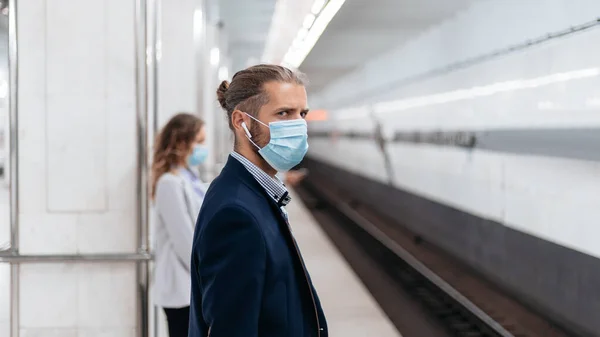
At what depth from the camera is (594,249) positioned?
6402mm

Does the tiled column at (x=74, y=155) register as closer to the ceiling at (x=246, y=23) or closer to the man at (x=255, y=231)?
the man at (x=255, y=231)

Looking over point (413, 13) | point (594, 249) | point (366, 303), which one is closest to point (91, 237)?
point (366, 303)

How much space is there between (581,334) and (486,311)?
1.24 m

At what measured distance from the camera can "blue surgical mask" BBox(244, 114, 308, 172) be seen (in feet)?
6.95

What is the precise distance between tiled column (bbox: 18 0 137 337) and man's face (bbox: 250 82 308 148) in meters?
2.23

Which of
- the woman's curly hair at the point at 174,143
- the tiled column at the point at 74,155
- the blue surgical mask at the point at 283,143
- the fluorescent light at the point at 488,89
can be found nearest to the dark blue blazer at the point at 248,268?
the blue surgical mask at the point at 283,143

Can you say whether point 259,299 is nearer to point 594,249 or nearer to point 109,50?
point 109,50

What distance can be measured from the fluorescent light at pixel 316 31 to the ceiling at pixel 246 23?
1.14 m

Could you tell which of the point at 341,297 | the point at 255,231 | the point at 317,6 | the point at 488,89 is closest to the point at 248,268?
the point at 255,231

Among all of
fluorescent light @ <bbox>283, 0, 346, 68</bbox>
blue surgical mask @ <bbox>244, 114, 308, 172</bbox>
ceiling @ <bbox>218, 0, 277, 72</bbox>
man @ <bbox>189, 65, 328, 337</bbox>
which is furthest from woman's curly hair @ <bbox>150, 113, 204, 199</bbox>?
ceiling @ <bbox>218, 0, 277, 72</bbox>

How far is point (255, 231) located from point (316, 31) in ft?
18.7

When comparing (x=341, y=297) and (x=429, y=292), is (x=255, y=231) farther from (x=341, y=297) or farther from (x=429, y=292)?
(x=429, y=292)

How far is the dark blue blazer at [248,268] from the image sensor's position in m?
1.88

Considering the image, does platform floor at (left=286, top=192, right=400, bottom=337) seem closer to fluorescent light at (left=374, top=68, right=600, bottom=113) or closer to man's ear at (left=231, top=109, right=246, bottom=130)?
fluorescent light at (left=374, top=68, right=600, bottom=113)
